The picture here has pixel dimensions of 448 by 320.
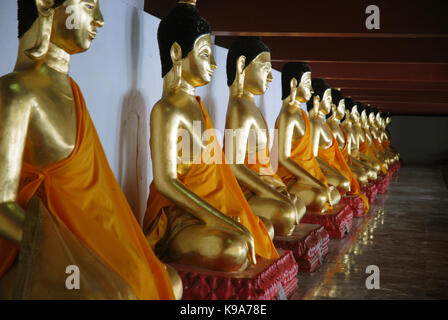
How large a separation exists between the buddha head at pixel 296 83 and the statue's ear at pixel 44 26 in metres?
3.01

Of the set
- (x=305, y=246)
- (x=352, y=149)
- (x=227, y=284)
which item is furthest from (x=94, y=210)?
(x=352, y=149)

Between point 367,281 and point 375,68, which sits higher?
point 375,68

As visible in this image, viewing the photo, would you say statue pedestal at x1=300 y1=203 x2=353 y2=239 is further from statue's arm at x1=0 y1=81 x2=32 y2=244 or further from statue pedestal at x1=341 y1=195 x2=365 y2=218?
statue's arm at x1=0 y1=81 x2=32 y2=244

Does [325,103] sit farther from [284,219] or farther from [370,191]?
[284,219]

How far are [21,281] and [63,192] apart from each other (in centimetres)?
33

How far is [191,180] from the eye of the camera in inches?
108

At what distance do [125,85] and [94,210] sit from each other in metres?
1.17

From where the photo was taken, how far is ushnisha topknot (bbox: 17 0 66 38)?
72.5 inches

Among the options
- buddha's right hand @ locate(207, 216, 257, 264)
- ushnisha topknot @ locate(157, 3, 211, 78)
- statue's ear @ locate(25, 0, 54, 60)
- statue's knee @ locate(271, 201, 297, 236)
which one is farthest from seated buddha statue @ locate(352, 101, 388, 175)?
statue's ear @ locate(25, 0, 54, 60)

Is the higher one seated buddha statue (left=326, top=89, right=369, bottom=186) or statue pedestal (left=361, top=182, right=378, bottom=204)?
seated buddha statue (left=326, top=89, right=369, bottom=186)

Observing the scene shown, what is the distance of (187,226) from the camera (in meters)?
2.56

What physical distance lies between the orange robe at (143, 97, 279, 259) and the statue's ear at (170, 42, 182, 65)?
0.80 ft
